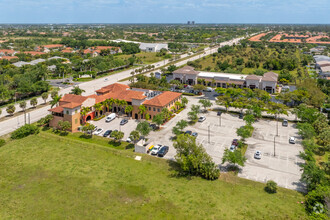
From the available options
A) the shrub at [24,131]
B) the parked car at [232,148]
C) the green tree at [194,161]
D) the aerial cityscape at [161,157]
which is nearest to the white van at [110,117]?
the aerial cityscape at [161,157]

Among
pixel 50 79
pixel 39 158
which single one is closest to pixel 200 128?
pixel 39 158

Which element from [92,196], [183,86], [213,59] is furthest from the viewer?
[213,59]

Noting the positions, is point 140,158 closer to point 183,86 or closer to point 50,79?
point 183,86

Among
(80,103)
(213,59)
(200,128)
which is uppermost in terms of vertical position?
(213,59)

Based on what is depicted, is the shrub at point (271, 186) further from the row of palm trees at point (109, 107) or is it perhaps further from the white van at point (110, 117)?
the white van at point (110, 117)

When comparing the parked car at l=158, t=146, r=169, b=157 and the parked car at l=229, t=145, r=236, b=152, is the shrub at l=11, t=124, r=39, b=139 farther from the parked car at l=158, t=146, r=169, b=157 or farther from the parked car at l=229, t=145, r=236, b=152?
the parked car at l=229, t=145, r=236, b=152

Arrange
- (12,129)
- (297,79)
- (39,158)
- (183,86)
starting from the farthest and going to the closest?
1. (297,79)
2. (183,86)
3. (12,129)
4. (39,158)

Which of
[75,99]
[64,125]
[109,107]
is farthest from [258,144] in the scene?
[75,99]

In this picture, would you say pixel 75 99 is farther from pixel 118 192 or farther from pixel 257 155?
pixel 257 155
